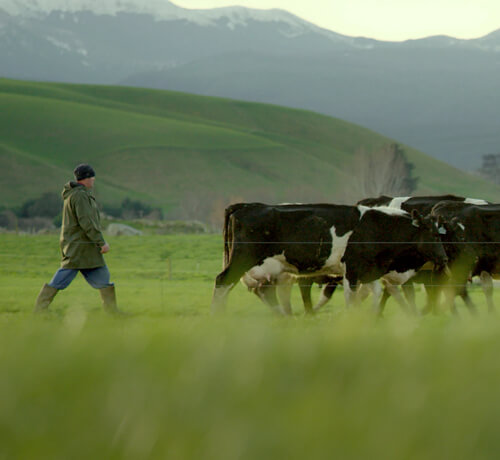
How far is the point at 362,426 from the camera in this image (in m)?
2.09

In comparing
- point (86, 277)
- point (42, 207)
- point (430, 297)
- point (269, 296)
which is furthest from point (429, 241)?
point (42, 207)

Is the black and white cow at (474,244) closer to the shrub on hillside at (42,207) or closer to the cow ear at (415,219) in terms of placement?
the cow ear at (415,219)

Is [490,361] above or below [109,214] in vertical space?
above

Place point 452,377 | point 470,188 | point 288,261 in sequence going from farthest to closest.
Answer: point 470,188, point 288,261, point 452,377

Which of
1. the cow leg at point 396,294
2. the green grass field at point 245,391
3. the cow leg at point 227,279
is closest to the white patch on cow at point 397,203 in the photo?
the cow leg at point 396,294

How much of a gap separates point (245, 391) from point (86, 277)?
9614mm

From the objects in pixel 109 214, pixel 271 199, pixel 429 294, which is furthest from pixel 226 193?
pixel 429 294

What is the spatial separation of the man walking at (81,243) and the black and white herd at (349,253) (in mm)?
1879

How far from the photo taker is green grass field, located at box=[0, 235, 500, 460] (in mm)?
2021

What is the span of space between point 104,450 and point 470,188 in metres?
167

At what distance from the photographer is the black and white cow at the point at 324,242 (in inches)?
509

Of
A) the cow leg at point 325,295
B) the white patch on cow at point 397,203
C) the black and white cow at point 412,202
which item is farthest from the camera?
the white patch on cow at point 397,203

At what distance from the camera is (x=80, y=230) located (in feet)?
38.1

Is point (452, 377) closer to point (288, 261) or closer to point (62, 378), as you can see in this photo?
point (62, 378)
